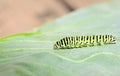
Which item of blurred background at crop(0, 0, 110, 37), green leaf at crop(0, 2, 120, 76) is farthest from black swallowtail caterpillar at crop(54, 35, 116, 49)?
blurred background at crop(0, 0, 110, 37)

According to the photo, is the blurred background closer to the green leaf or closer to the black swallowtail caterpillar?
the green leaf

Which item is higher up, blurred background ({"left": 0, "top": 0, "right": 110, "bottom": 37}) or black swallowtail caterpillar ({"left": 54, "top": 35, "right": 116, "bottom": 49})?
blurred background ({"left": 0, "top": 0, "right": 110, "bottom": 37})

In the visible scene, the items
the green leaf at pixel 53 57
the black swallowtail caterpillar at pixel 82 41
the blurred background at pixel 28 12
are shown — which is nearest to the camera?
the green leaf at pixel 53 57

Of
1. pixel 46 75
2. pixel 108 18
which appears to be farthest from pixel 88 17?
pixel 46 75

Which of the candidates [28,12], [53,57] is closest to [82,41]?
[53,57]

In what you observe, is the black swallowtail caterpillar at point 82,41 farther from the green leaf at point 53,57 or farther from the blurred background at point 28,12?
the blurred background at point 28,12

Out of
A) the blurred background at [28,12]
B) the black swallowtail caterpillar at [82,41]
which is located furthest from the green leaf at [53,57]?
the blurred background at [28,12]
